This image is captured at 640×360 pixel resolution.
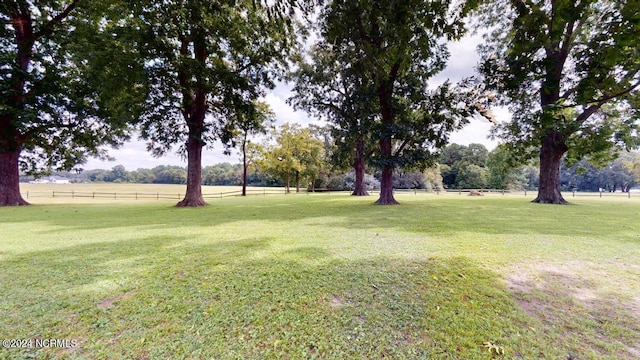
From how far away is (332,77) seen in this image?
16609 mm

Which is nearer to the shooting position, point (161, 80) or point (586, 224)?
point (586, 224)

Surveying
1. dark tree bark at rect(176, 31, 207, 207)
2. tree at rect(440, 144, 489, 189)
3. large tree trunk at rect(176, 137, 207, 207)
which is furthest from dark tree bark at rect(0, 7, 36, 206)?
tree at rect(440, 144, 489, 189)

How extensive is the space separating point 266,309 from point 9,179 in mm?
19848

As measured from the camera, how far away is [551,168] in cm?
1511

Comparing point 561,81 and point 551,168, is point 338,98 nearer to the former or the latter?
point 561,81

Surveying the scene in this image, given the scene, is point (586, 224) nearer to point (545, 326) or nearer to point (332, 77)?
point (545, 326)

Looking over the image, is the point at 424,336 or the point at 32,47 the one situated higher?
the point at 32,47

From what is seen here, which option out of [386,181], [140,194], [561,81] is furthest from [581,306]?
[140,194]

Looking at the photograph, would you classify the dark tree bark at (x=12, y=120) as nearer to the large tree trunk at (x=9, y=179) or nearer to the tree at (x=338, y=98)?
the large tree trunk at (x=9, y=179)

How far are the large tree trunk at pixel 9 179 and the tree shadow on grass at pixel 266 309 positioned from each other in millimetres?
15278

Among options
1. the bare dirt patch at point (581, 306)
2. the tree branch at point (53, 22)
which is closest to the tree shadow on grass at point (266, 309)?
the bare dirt patch at point (581, 306)

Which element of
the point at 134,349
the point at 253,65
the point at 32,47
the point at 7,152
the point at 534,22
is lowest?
the point at 134,349

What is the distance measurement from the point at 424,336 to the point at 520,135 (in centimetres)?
1721

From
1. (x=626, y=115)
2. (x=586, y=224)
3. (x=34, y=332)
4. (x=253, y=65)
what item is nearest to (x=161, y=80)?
(x=253, y=65)
